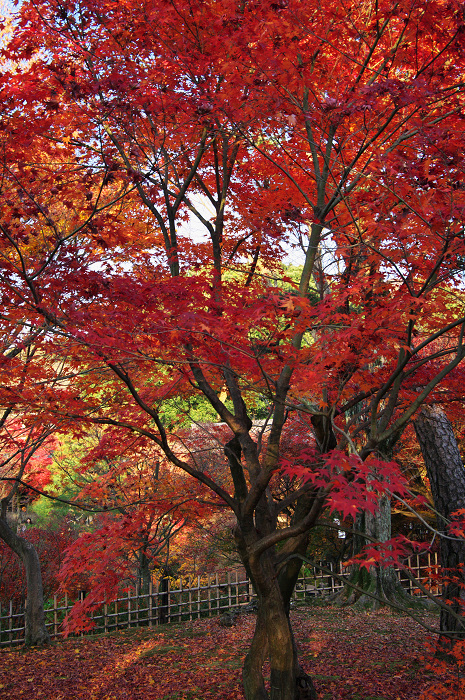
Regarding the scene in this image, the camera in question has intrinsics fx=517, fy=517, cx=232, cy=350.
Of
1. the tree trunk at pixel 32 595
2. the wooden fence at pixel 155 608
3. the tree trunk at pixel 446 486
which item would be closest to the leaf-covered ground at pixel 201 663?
the tree trunk at pixel 32 595

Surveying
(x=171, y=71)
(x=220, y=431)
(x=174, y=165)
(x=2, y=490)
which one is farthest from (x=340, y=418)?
(x=2, y=490)

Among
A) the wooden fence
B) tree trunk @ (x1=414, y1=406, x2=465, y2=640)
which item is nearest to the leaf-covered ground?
the wooden fence

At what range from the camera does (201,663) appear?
754 centimetres

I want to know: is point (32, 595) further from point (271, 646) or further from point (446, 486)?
point (446, 486)

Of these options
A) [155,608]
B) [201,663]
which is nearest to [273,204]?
[201,663]

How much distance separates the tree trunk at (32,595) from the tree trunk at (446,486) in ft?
22.0

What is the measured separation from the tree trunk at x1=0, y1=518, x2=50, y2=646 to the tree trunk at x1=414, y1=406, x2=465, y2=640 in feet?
22.0

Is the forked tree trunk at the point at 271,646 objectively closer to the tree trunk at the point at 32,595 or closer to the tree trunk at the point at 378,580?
the tree trunk at the point at 32,595

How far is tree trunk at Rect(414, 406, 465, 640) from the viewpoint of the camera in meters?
6.32

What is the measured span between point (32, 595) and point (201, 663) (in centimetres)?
356

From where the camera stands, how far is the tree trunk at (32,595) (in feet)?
29.7

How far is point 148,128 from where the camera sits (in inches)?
231

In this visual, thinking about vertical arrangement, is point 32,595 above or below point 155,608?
above

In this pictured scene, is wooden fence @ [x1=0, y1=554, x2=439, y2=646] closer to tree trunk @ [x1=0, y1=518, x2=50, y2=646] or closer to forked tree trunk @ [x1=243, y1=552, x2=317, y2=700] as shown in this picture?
tree trunk @ [x1=0, y1=518, x2=50, y2=646]
